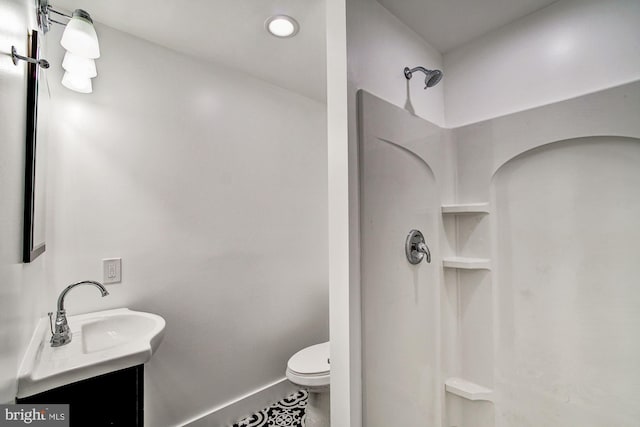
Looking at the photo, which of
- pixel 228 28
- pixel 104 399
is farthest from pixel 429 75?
pixel 104 399

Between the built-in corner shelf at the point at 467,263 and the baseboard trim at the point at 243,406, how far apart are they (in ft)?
5.12

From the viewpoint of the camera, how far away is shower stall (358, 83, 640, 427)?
1.18m

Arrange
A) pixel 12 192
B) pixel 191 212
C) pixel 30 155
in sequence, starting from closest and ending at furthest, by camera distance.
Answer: pixel 12 192, pixel 30 155, pixel 191 212

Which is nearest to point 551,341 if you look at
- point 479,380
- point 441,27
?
point 479,380

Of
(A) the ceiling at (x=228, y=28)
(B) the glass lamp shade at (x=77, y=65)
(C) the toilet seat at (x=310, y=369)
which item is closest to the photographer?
(B) the glass lamp shade at (x=77, y=65)

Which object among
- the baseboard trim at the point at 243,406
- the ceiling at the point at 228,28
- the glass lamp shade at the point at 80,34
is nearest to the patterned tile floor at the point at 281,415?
the baseboard trim at the point at 243,406

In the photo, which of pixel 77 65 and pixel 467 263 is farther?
pixel 467 263

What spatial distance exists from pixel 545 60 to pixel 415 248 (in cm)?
105

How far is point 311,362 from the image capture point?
6.00 ft

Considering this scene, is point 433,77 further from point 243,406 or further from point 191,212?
point 243,406

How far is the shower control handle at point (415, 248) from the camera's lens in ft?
4.47

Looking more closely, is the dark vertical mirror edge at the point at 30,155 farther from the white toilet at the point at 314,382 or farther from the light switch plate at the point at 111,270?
the white toilet at the point at 314,382

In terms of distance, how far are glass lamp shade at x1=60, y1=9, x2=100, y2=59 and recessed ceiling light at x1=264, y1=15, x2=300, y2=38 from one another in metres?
0.80

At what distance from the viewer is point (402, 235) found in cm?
135
